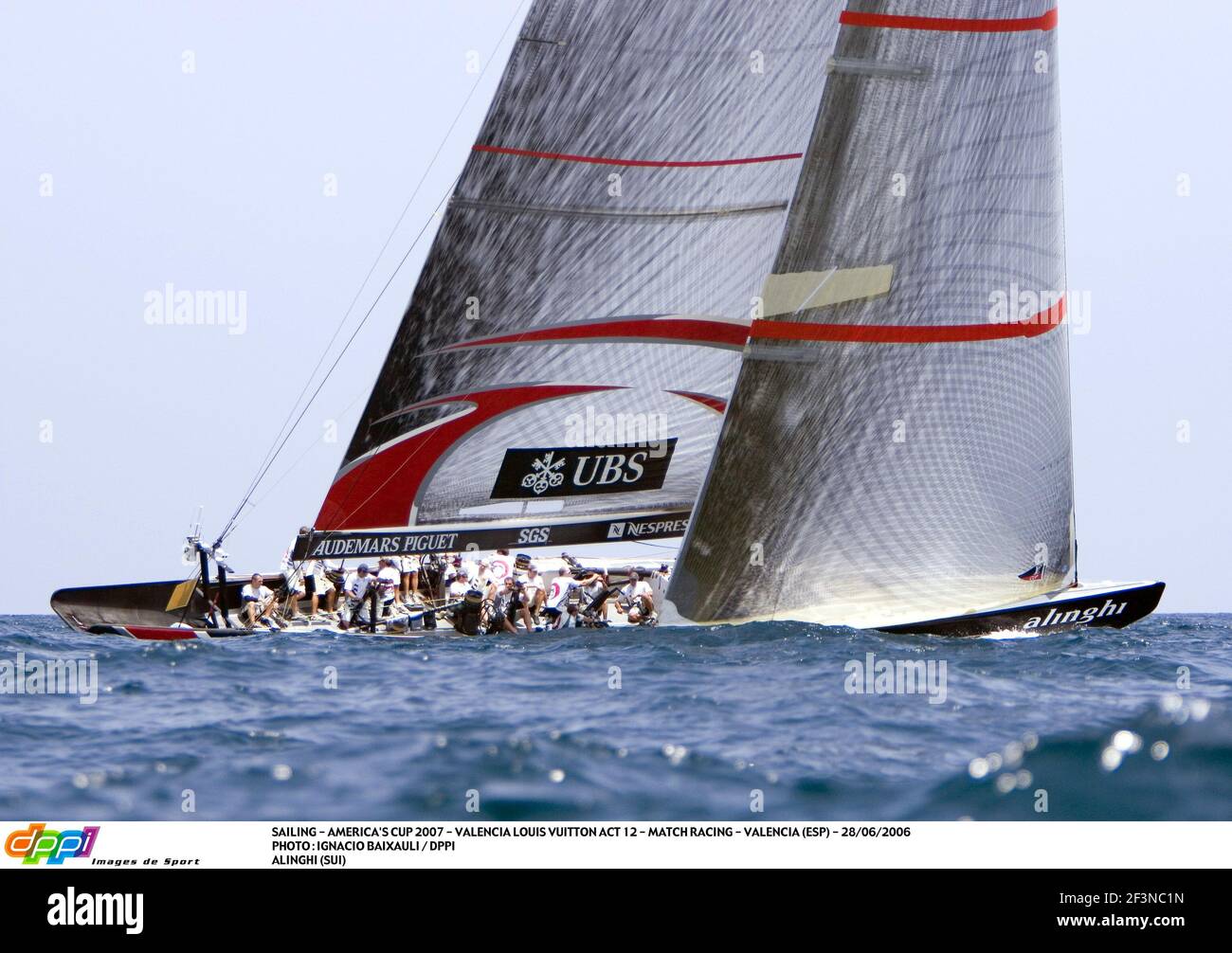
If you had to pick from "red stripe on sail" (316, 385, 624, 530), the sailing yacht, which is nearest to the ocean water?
Answer: the sailing yacht

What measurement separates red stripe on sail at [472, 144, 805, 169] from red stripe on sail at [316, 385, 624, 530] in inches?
132

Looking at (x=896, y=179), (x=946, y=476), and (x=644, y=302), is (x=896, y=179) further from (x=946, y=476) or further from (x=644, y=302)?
(x=644, y=302)

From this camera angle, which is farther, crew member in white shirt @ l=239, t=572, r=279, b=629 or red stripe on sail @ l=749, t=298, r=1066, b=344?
crew member in white shirt @ l=239, t=572, r=279, b=629

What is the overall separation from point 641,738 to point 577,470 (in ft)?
41.7

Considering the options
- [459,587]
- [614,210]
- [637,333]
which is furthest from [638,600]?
[614,210]

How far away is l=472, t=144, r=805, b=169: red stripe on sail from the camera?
22.2 metres

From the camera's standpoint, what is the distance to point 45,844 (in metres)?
6.56

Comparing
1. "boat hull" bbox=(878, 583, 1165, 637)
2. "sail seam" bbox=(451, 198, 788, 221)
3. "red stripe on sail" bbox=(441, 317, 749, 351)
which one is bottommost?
"boat hull" bbox=(878, 583, 1165, 637)

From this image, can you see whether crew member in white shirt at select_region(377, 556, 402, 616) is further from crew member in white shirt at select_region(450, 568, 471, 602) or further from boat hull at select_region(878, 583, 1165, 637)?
boat hull at select_region(878, 583, 1165, 637)

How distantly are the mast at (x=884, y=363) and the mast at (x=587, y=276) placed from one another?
4660 millimetres

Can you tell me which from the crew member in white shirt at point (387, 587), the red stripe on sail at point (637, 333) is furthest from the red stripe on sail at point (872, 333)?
the crew member in white shirt at point (387, 587)

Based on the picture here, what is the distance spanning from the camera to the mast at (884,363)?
17.2 meters

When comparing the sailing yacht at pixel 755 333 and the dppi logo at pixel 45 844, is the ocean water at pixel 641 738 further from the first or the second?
the sailing yacht at pixel 755 333

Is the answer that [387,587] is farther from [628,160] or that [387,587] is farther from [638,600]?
[628,160]
